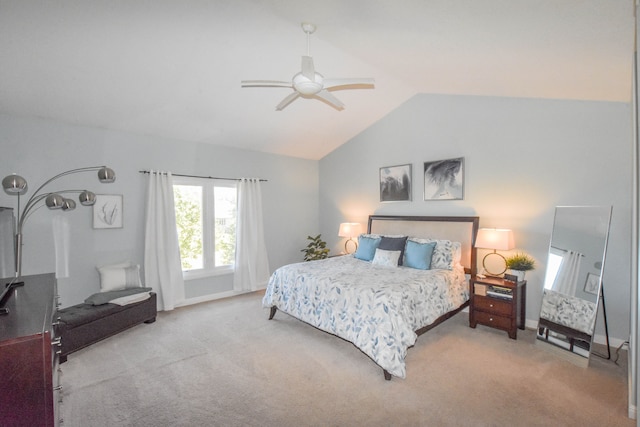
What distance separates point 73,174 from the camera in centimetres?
390

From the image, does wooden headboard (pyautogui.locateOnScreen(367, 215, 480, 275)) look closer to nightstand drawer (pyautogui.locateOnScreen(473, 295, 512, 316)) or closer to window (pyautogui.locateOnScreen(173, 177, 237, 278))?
nightstand drawer (pyautogui.locateOnScreen(473, 295, 512, 316))

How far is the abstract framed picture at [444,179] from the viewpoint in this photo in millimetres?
4441

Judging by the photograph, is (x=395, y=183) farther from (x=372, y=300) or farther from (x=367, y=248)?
(x=372, y=300)

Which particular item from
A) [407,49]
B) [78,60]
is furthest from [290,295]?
[78,60]

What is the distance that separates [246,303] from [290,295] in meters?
1.43

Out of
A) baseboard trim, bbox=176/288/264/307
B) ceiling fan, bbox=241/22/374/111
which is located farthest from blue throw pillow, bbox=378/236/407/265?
baseboard trim, bbox=176/288/264/307

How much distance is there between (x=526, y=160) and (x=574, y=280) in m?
1.52

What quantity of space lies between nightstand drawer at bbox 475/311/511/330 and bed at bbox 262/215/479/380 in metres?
0.27

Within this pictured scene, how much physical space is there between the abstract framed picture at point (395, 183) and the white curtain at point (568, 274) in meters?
2.28

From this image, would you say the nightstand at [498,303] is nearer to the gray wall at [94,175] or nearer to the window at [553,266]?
the window at [553,266]

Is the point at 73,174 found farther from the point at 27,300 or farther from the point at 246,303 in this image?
the point at 246,303

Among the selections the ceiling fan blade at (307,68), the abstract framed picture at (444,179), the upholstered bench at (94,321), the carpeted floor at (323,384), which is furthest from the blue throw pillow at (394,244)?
the upholstered bench at (94,321)

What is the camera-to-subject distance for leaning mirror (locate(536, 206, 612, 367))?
9.48 ft

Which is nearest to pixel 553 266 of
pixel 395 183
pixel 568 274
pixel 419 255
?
pixel 568 274
